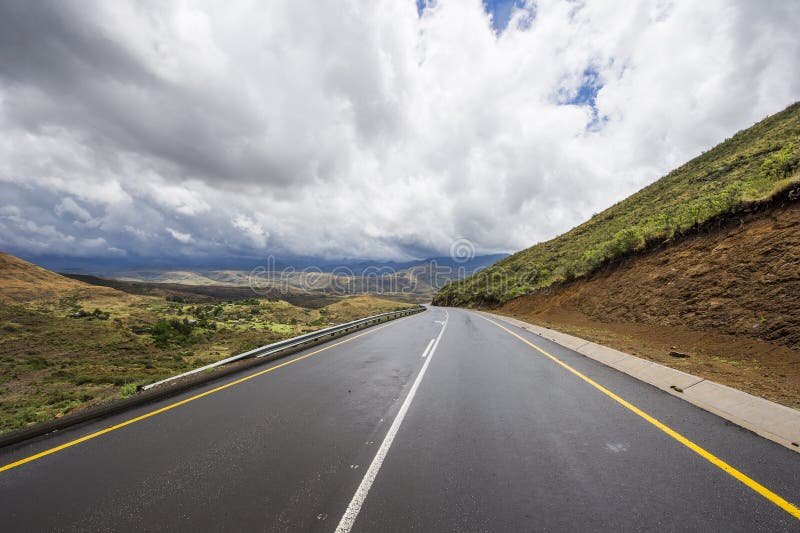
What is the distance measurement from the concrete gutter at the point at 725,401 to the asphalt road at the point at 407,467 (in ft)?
1.01

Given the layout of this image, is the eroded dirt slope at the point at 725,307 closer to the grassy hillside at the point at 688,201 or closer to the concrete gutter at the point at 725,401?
the concrete gutter at the point at 725,401

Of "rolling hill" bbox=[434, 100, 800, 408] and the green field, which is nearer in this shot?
the green field

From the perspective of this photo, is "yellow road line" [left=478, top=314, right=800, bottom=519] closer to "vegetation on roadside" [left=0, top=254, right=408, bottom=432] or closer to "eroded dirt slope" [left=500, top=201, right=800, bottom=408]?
"eroded dirt slope" [left=500, top=201, right=800, bottom=408]

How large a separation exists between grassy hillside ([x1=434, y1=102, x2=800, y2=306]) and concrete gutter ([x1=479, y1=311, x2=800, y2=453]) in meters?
10.3

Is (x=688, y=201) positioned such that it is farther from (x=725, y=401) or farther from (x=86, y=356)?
(x=86, y=356)

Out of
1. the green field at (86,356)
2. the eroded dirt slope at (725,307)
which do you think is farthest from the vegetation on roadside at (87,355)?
the eroded dirt slope at (725,307)

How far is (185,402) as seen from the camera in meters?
6.35

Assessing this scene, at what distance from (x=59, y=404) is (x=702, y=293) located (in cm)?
2015

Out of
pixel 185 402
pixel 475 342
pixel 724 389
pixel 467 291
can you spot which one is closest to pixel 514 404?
pixel 724 389

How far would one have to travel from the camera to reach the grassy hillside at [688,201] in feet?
45.5

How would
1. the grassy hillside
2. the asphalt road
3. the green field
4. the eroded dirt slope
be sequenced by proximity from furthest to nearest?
the grassy hillside → the eroded dirt slope → the green field → the asphalt road

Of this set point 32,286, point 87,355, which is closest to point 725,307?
Answer: point 87,355

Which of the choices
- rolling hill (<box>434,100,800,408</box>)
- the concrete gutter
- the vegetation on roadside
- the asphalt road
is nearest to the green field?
the vegetation on roadside

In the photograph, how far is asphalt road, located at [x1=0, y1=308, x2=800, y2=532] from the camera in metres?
2.94
